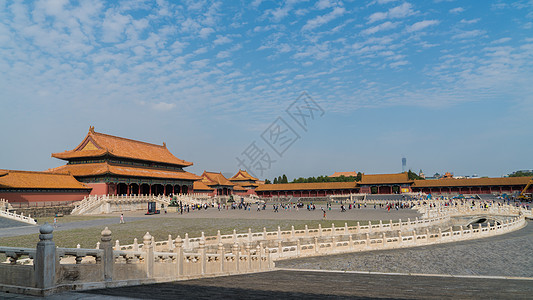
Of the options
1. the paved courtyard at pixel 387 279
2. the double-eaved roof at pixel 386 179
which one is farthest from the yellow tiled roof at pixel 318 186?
the paved courtyard at pixel 387 279

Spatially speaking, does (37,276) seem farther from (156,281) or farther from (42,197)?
(42,197)

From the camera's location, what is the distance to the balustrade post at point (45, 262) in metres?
6.43

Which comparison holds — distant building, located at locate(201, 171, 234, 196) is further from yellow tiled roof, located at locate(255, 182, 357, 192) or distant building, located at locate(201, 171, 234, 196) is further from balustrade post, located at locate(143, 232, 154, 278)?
balustrade post, located at locate(143, 232, 154, 278)

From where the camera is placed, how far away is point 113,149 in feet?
179

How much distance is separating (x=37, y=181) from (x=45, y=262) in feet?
140

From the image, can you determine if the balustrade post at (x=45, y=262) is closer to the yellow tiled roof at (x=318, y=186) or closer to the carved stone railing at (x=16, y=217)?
the carved stone railing at (x=16, y=217)

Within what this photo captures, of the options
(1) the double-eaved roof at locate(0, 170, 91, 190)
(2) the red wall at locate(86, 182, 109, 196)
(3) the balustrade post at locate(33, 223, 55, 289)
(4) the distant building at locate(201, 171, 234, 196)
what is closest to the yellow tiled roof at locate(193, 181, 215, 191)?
(4) the distant building at locate(201, 171, 234, 196)

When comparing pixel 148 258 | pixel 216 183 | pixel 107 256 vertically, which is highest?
pixel 216 183

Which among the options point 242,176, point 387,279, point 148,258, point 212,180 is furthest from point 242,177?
point 148,258

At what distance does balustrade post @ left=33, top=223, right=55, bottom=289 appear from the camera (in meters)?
6.43

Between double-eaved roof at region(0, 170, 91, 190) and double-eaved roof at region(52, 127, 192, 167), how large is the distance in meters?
5.40

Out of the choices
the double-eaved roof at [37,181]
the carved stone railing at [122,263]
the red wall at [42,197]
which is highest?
the double-eaved roof at [37,181]

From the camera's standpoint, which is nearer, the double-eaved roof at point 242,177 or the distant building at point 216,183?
the distant building at point 216,183

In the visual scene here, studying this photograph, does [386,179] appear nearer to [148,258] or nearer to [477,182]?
[477,182]
